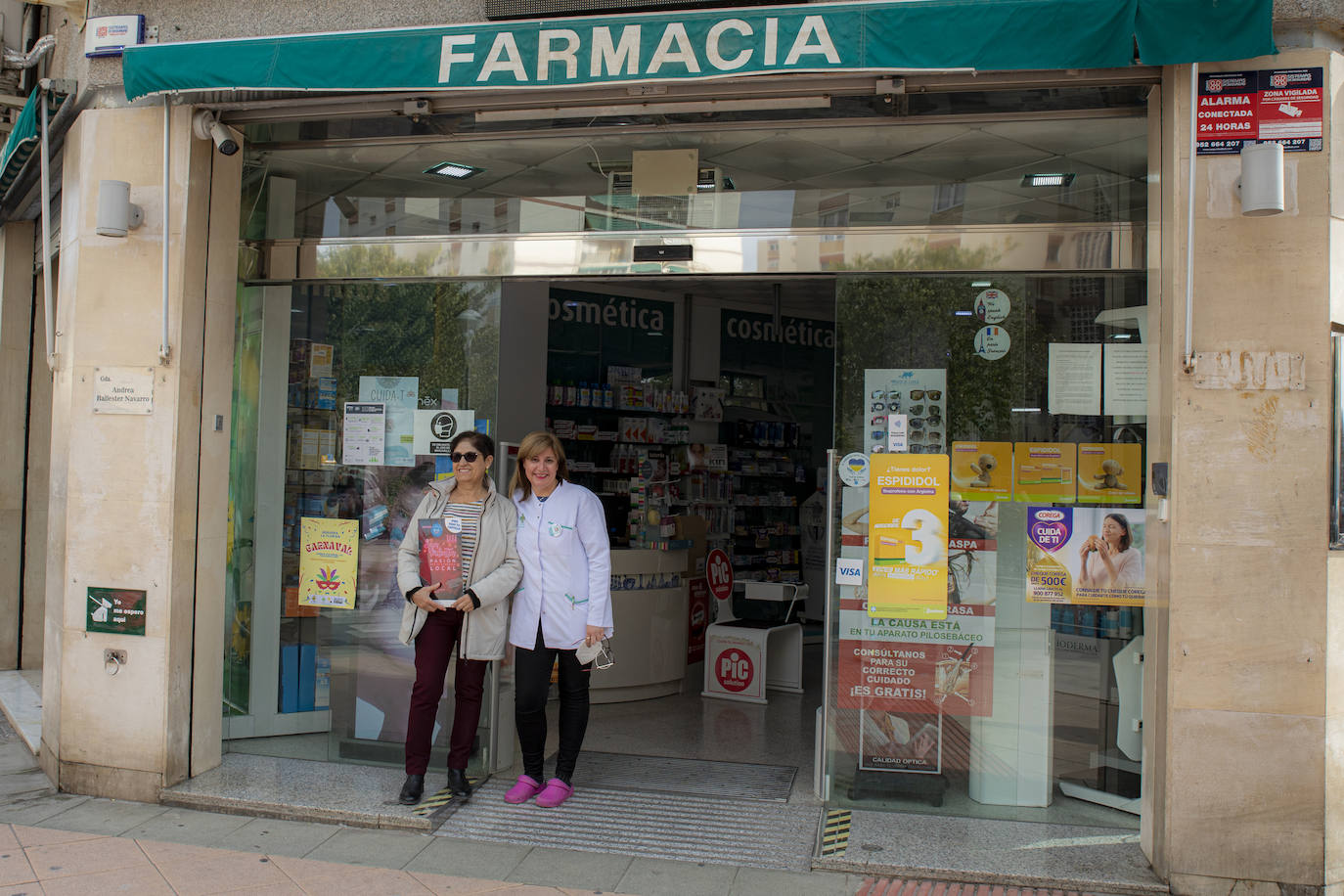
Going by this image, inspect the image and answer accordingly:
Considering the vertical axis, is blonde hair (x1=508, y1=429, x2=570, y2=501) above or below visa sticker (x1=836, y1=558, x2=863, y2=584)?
above

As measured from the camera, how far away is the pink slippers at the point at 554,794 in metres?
4.44

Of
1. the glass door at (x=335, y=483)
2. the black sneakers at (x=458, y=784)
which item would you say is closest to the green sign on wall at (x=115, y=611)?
the glass door at (x=335, y=483)

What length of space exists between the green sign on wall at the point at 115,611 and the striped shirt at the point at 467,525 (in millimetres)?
1473

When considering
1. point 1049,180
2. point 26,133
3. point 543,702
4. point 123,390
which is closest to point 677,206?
point 1049,180

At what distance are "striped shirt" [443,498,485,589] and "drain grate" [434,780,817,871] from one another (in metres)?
0.99

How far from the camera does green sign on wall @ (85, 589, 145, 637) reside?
4613 mm

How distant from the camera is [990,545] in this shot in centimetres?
443

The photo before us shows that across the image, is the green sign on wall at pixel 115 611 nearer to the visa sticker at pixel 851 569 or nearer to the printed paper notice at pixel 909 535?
the visa sticker at pixel 851 569

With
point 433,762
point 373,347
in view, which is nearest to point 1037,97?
point 373,347

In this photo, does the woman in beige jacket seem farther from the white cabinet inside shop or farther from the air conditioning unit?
the white cabinet inside shop

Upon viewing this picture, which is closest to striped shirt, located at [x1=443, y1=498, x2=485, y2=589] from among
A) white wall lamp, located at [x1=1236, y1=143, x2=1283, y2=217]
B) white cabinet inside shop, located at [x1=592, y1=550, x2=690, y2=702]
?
white cabinet inside shop, located at [x1=592, y1=550, x2=690, y2=702]

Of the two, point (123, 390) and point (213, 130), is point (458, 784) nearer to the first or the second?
point (123, 390)

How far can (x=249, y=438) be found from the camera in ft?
17.4

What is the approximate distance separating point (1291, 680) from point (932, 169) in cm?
251
